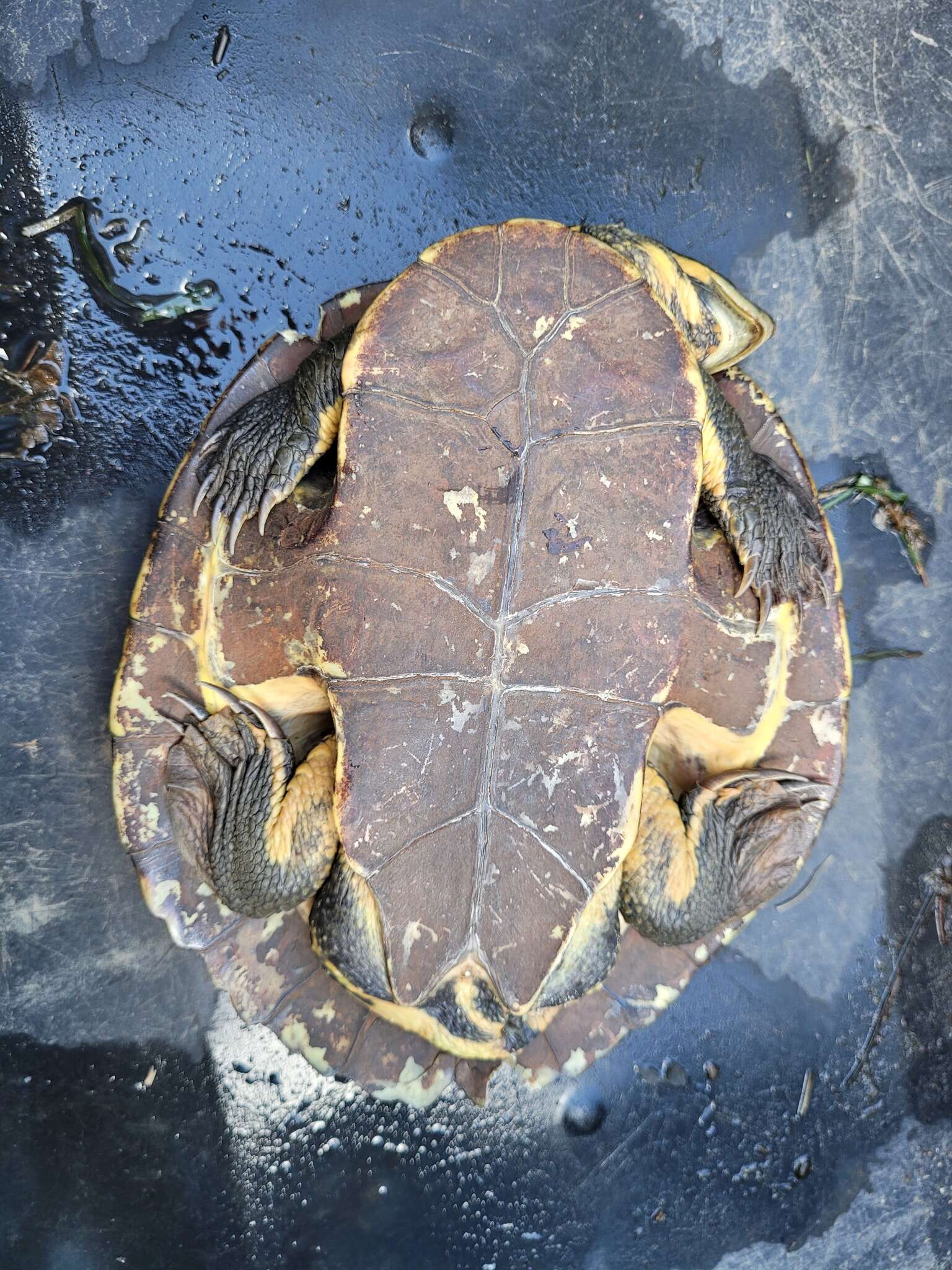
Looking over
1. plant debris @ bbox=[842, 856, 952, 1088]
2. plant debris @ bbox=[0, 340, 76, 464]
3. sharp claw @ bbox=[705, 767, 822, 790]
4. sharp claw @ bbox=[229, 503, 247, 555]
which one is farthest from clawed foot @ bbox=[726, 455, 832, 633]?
plant debris @ bbox=[0, 340, 76, 464]

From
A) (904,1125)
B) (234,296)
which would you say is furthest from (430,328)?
(904,1125)

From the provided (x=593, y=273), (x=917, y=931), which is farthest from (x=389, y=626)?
(x=917, y=931)

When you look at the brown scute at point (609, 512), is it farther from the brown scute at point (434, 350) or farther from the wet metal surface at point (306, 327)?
the wet metal surface at point (306, 327)

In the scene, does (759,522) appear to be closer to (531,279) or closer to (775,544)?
(775,544)

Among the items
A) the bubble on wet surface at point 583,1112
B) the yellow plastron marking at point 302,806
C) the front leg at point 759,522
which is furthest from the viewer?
the bubble on wet surface at point 583,1112

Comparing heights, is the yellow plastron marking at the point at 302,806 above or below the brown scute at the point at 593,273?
below

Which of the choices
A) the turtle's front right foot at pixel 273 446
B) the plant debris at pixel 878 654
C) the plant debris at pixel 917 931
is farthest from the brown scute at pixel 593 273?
the plant debris at pixel 917 931

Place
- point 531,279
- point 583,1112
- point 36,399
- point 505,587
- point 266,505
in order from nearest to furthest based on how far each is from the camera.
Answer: point 505,587 → point 531,279 → point 266,505 → point 36,399 → point 583,1112
